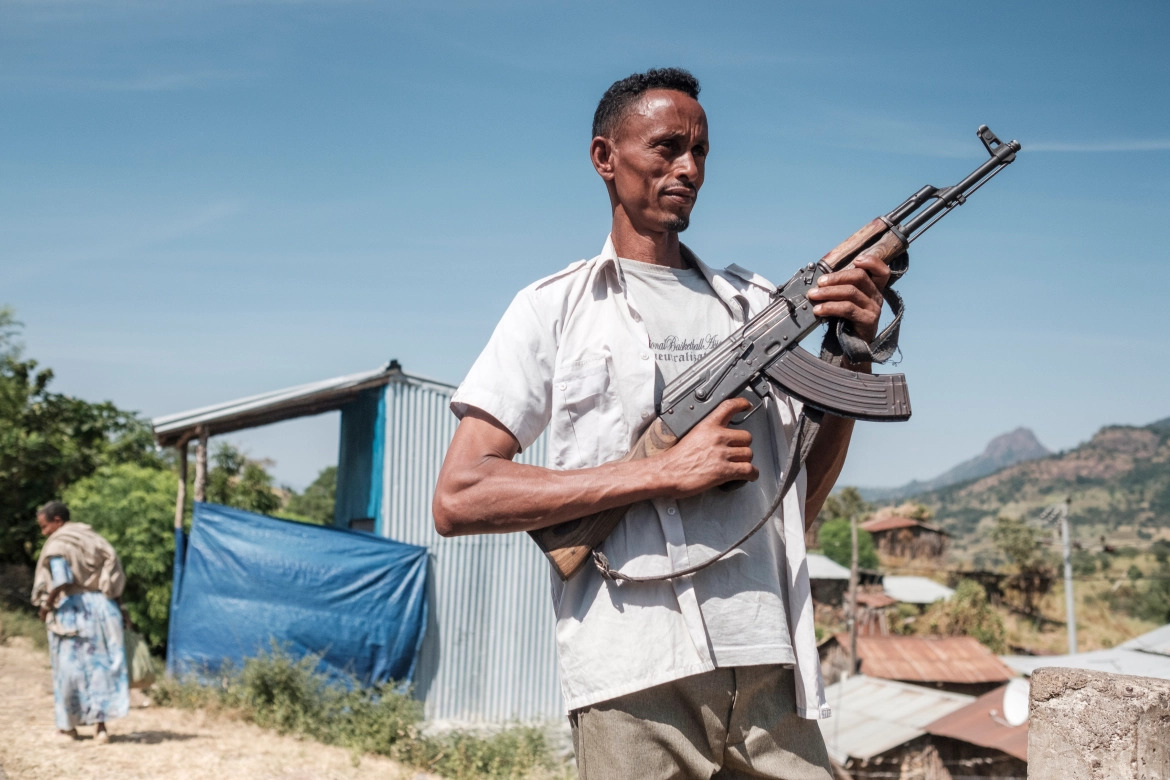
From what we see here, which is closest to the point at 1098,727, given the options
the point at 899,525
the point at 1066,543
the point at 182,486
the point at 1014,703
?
the point at 182,486

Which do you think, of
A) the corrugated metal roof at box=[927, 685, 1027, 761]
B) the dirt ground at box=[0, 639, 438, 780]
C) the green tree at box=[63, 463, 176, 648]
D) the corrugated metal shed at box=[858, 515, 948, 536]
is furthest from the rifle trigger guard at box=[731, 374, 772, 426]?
the corrugated metal shed at box=[858, 515, 948, 536]

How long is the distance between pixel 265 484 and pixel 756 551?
16.9m

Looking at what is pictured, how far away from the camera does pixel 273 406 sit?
1140 cm

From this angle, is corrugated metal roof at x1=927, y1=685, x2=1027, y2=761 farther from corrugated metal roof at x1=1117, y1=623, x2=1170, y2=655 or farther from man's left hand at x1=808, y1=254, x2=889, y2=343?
man's left hand at x1=808, y1=254, x2=889, y2=343

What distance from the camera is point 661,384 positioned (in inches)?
80.0

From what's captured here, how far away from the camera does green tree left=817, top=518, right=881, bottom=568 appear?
168 ft

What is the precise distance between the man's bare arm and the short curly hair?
0.69m

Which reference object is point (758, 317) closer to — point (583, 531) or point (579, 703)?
point (583, 531)

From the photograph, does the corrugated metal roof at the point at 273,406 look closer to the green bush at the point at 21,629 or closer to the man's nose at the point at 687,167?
the green bush at the point at 21,629

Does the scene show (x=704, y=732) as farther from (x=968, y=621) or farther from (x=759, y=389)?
(x=968, y=621)

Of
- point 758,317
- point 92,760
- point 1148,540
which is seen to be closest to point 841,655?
point 92,760

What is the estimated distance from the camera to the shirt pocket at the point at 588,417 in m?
1.97

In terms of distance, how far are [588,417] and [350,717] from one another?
28.7ft

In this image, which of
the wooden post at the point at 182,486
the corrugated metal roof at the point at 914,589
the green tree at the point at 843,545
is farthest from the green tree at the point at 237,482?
the green tree at the point at 843,545
